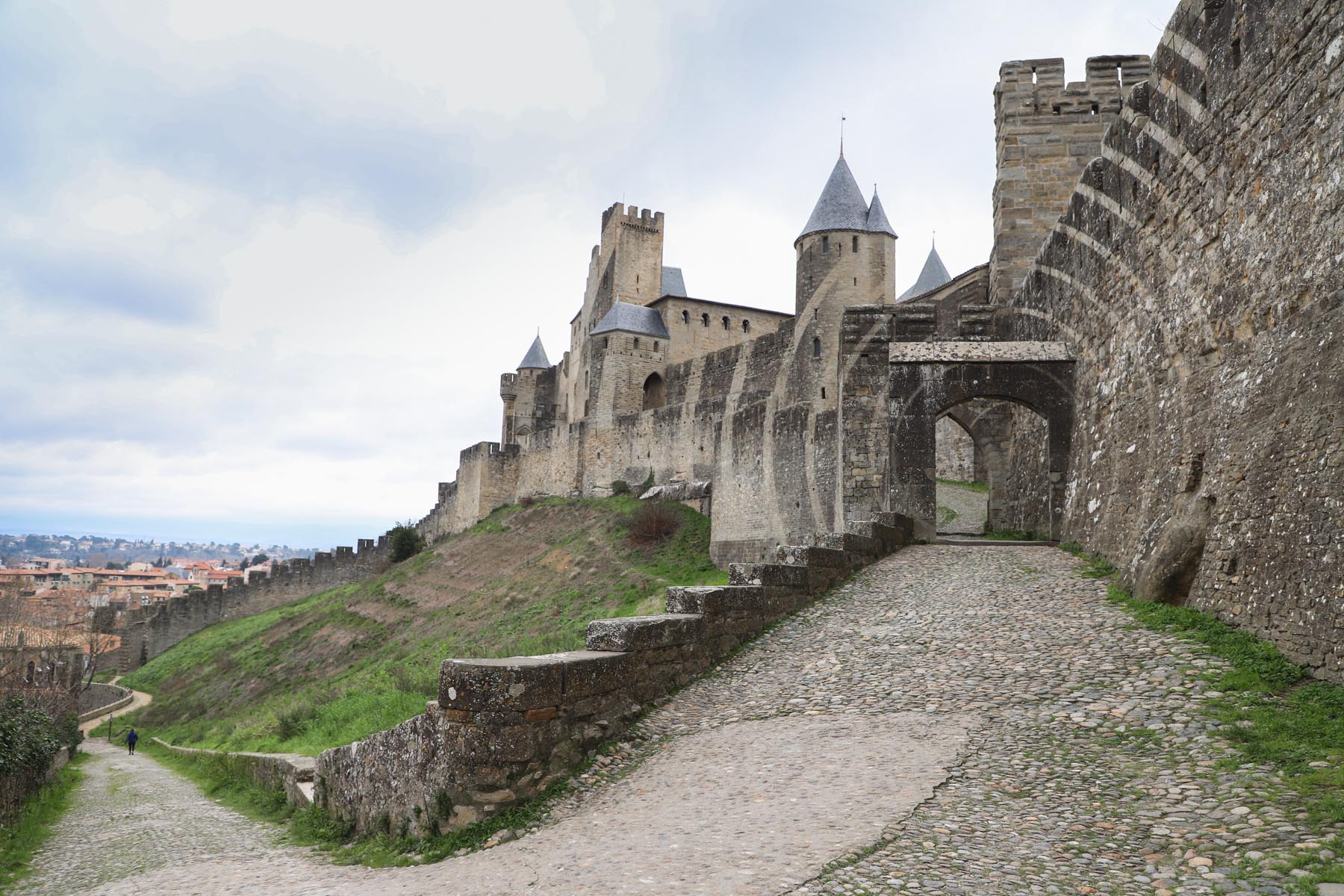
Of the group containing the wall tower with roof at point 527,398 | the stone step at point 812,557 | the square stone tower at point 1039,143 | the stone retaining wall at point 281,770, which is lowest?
the stone retaining wall at point 281,770

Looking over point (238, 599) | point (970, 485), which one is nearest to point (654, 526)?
point (970, 485)

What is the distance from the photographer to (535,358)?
64062 mm

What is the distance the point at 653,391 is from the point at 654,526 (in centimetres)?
1762

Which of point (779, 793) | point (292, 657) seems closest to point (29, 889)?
point (779, 793)

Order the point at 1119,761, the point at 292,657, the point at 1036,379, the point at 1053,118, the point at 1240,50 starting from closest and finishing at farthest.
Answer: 1. the point at 1119,761
2. the point at 1240,50
3. the point at 1036,379
4. the point at 1053,118
5. the point at 292,657

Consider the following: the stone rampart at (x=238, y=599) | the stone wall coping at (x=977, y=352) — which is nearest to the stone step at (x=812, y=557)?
the stone wall coping at (x=977, y=352)

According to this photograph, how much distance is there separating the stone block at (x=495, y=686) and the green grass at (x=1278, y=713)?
14.0 feet

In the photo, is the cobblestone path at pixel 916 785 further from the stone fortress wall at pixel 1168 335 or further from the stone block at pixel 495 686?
the stone fortress wall at pixel 1168 335

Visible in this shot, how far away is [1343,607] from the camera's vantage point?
587 centimetres

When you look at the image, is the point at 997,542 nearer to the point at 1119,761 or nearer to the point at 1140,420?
the point at 1140,420

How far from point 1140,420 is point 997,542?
→ 144 inches

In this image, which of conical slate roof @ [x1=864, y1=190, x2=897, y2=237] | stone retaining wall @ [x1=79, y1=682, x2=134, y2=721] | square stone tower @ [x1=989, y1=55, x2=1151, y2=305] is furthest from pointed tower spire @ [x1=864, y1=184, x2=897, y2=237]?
stone retaining wall @ [x1=79, y1=682, x2=134, y2=721]

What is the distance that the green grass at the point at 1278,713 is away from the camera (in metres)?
4.79

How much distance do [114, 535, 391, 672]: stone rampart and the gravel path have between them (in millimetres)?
33260
